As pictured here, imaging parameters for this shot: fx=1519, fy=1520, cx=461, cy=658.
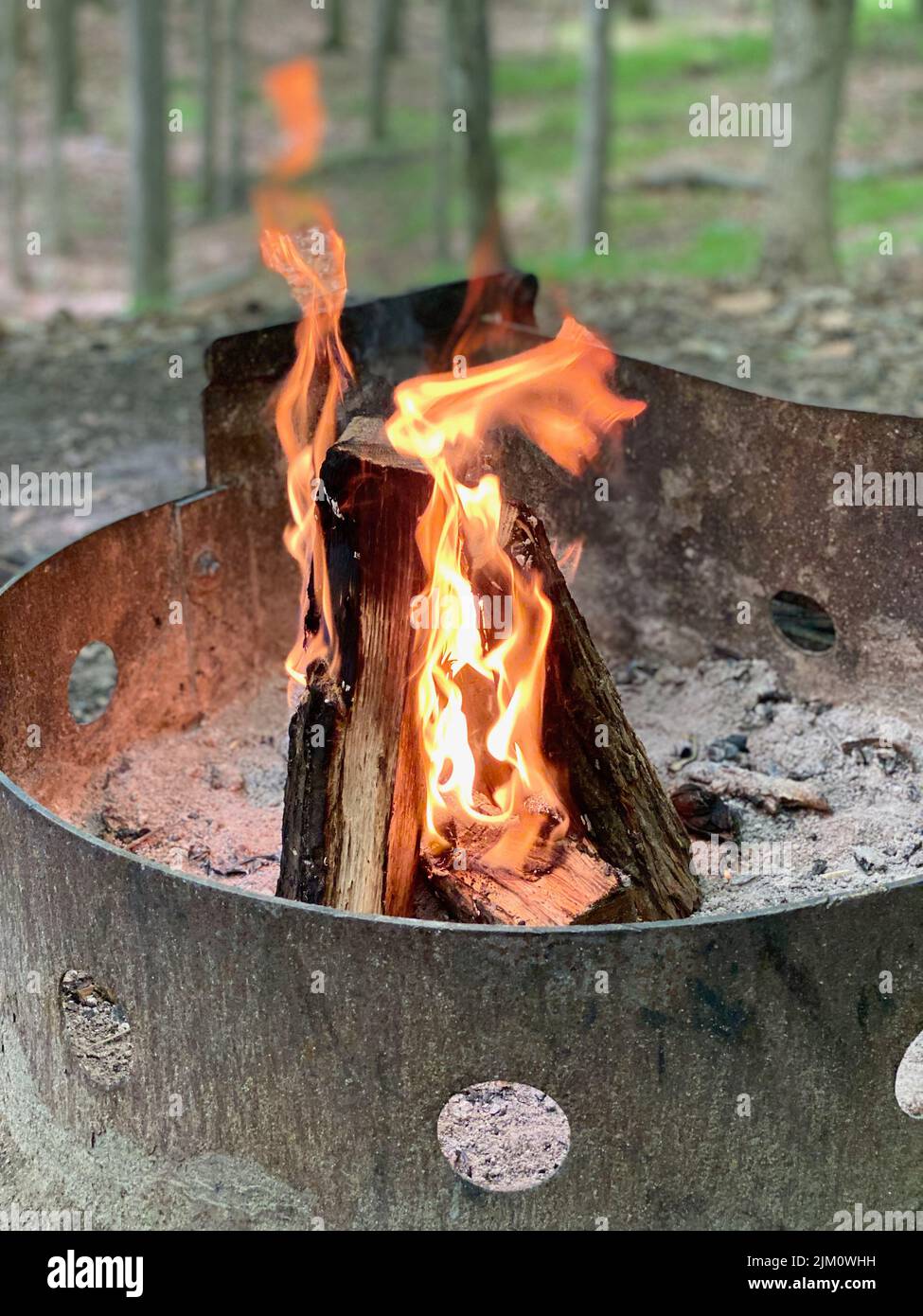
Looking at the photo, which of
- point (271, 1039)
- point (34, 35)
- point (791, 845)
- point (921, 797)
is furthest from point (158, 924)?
point (34, 35)

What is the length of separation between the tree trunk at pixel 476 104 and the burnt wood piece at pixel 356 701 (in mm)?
7908

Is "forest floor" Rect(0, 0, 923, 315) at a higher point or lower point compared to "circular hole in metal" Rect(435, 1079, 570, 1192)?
higher

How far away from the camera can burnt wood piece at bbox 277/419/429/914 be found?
302 cm

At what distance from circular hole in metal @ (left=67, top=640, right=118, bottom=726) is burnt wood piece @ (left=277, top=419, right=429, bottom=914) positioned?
72.6 inches

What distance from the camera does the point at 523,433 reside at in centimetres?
437

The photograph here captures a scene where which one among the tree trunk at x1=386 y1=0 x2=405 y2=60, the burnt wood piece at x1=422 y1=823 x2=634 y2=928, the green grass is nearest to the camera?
the burnt wood piece at x1=422 y1=823 x2=634 y2=928

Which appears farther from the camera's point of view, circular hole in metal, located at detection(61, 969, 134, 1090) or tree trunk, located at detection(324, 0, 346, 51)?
tree trunk, located at detection(324, 0, 346, 51)

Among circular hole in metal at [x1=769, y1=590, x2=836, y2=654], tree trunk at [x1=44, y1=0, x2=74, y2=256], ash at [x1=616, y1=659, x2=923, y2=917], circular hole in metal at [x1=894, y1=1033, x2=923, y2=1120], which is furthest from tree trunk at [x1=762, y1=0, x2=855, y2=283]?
tree trunk at [x1=44, y1=0, x2=74, y2=256]

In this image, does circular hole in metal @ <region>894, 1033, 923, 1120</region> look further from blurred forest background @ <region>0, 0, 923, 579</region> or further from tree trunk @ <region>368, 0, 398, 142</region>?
tree trunk @ <region>368, 0, 398, 142</region>

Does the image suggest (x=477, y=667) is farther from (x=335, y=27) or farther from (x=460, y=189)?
(x=335, y=27)

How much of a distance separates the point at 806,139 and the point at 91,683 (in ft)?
20.6

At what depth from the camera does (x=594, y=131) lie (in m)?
14.3

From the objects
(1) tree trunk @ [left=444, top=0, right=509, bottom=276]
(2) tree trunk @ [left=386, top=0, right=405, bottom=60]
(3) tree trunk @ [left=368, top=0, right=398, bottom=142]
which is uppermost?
(2) tree trunk @ [left=386, top=0, right=405, bottom=60]

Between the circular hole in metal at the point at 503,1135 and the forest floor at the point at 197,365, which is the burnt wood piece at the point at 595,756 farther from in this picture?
the forest floor at the point at 197,365
